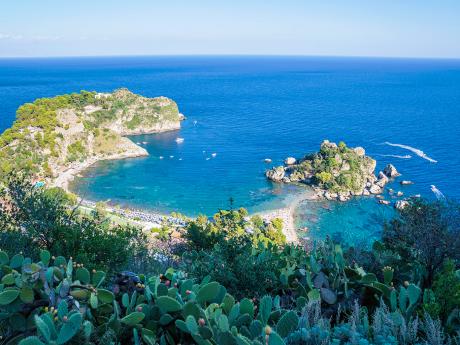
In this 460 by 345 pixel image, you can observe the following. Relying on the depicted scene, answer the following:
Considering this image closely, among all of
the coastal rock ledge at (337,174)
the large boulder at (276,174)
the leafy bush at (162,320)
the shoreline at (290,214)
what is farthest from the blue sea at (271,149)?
the leafy bush at (162,320)

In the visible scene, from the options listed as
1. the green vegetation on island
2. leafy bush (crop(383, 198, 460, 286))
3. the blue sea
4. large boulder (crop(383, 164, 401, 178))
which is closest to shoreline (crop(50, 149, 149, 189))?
the blue sea

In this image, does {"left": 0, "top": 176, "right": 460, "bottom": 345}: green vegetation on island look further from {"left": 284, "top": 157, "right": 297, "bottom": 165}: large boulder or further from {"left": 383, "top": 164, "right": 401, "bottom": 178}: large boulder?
{"left": 284, "top": 157, "right": 297, "bottom": 165}: large boulder

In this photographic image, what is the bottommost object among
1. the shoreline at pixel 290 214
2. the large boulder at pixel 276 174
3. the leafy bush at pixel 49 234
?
the shoreline at pixel 290 214

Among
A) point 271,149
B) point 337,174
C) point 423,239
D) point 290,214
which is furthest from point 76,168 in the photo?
point 423,239

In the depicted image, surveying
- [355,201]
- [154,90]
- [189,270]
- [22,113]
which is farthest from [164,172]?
[154,90]

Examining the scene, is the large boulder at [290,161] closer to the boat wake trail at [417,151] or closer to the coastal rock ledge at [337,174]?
the coastal rock ledge at [337,174]
